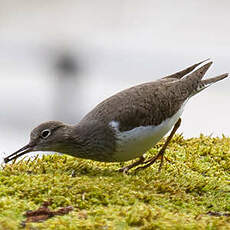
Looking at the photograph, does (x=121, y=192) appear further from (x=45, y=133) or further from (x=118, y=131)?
(x=45, y=133)

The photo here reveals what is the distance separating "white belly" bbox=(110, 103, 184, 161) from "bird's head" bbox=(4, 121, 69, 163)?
2.40ft

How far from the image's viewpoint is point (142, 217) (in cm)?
376

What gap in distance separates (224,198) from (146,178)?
96 centimetres

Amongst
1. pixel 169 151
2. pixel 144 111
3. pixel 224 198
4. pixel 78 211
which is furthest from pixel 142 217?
pixel 169 151

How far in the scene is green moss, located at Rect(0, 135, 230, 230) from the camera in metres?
3.72

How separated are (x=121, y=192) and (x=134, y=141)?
1160 millimetres

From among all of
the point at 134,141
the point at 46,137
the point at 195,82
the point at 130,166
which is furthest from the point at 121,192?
the point at 195,82

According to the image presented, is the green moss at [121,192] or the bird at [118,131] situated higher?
the bird at [118,131]

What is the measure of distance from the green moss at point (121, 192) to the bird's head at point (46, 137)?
18 centimetres

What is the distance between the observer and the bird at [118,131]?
566 cm

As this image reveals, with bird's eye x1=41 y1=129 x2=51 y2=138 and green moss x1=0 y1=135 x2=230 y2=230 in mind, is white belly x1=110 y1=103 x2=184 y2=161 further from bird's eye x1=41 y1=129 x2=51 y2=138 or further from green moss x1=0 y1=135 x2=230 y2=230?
bird's eye x1=41 y1=129 x2=51 y2=138

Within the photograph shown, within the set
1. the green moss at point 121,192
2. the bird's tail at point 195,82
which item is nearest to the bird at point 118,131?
the green moss at point 121,192

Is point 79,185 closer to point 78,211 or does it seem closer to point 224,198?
point 78,211

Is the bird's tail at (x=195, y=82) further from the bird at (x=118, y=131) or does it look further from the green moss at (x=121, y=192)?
the green moss at (x=121, y=192)
